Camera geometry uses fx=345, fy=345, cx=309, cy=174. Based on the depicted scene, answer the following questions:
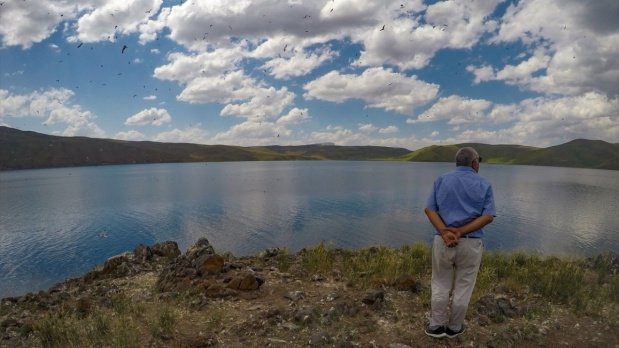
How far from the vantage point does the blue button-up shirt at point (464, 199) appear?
20.5ft

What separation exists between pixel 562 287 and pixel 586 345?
3.02 meters

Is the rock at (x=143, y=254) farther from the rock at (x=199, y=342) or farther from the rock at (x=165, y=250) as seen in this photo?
the rock at (x=199, y=342)

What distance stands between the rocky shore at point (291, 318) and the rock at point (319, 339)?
28 millimetres

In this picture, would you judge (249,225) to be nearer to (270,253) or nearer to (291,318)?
(270,253)

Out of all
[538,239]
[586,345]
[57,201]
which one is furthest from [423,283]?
[57,201]

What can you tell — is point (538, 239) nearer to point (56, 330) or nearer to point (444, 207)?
point (444, 207)

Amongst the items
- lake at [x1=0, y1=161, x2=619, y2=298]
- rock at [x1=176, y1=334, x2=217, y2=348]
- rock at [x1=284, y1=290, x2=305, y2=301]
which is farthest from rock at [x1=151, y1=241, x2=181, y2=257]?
rock at [x1=176, y1=334, x2=217, y2=348]

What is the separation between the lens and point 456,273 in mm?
6574

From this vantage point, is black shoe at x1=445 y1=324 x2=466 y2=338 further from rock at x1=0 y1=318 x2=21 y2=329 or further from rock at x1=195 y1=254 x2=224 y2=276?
rock at x1=0 y1=318 x2=21 y2=329

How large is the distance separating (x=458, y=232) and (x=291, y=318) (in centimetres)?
424

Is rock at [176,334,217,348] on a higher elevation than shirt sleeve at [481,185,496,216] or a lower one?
lower

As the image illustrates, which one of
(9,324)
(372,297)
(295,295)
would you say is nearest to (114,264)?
(9,324)

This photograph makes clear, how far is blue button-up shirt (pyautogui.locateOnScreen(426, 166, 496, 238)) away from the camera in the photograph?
20.5 ft

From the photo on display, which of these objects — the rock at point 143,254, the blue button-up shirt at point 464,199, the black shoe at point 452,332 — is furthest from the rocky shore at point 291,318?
the rock at point 143,254
